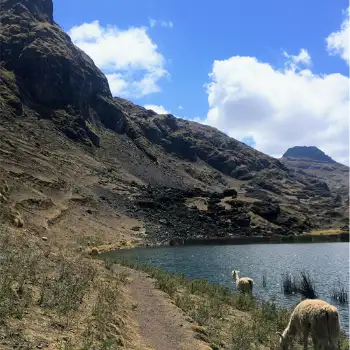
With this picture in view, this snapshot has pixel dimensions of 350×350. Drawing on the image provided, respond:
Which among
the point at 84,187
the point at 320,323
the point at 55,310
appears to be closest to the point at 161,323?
the point at 55,310

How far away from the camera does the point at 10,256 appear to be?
58.9 ft

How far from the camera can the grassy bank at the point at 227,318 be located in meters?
16.5

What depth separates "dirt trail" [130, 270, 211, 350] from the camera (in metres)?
15.2

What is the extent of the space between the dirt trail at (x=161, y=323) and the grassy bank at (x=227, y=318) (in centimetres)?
58

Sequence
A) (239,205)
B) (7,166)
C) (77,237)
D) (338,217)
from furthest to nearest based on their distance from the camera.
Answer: (338,217)
(239,205)
(7,166)
(77,237)

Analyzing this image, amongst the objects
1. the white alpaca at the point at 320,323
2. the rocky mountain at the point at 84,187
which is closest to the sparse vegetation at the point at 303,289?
the white alpaca at the point at 320,323

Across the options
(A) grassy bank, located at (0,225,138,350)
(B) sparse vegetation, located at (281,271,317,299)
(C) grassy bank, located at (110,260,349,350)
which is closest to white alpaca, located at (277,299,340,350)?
(C) grassy bank, located at (110,260,349,350)

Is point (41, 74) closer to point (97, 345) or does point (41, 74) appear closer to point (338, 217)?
point (338, 217)

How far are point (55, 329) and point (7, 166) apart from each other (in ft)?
286

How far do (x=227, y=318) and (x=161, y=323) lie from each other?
4361mm

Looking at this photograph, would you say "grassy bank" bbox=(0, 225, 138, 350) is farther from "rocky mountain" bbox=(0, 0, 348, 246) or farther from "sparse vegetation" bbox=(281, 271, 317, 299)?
"rocky mountain" bbox=(0, 0, 348, 246)

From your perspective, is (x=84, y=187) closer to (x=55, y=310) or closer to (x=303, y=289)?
(x=303, y=289)

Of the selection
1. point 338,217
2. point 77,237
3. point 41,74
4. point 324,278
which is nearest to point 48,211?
point 77,237

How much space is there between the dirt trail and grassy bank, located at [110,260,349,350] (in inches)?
23.0
